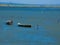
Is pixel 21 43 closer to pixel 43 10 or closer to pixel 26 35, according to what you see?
pixel 26 35

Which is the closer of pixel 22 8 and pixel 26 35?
pixel 26 35

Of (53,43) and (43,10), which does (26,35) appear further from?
(43,10)

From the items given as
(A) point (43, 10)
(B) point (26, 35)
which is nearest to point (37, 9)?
(A) point (43, 10)

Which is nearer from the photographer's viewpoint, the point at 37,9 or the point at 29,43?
the point at 29,43

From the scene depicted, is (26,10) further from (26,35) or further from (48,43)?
(48,43)

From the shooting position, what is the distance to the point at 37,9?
7043mm

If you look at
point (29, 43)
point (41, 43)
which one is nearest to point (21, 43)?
point (29, 43)

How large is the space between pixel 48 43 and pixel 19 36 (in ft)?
1.80

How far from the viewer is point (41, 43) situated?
197 cm

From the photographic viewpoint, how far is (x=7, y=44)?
1.90 meters

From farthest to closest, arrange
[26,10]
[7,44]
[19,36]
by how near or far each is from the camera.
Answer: [26,10], [19,36], [7,44]

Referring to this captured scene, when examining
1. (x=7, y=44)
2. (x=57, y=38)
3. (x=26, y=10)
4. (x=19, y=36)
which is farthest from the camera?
(x=26, y=10)

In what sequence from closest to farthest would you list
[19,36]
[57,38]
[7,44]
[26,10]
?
[7,44] → [57,38] → [19,36] → [26,10]

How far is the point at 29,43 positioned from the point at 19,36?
408 mm
